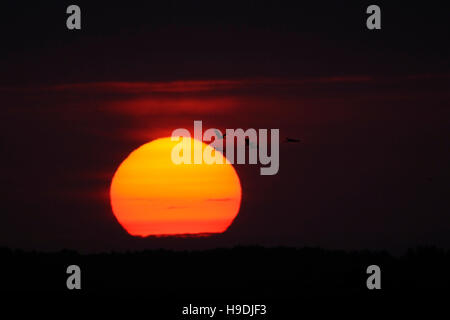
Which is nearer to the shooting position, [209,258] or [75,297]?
[75,297]

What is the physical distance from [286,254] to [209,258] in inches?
127

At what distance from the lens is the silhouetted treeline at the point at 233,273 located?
62.3m

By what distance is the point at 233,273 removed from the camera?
65125 mm

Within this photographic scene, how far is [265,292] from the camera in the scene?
62188 mm

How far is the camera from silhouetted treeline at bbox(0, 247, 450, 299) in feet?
205

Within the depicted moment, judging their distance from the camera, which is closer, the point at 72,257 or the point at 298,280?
the point at 298,280
